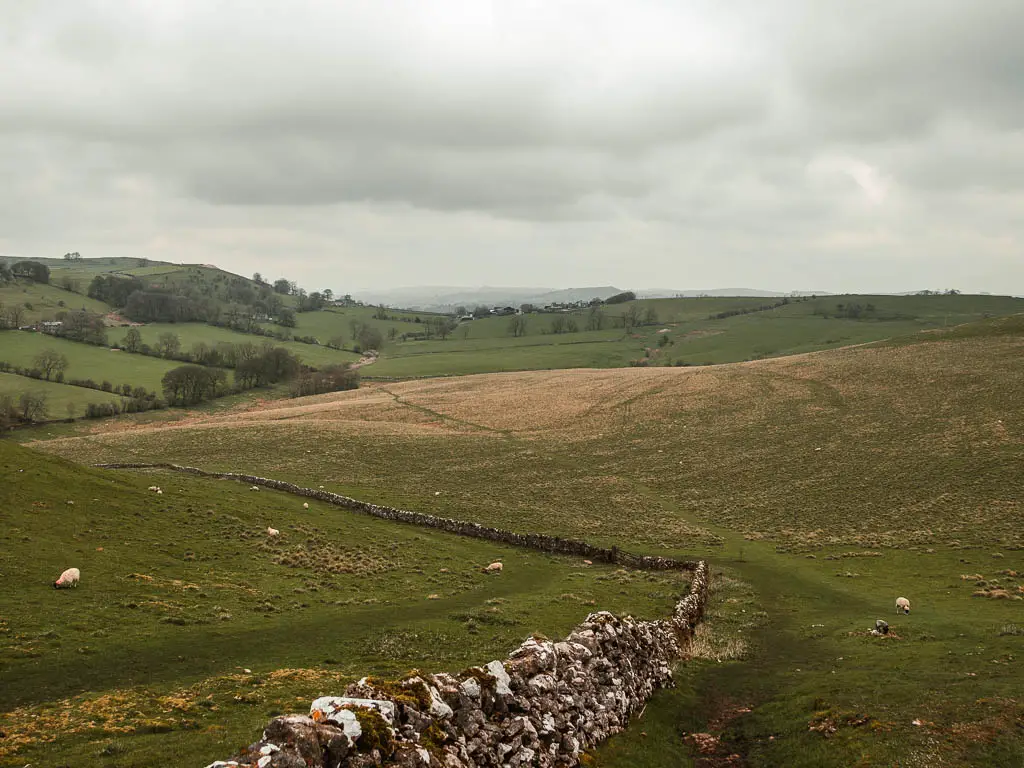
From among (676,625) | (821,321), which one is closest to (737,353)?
(821,321)

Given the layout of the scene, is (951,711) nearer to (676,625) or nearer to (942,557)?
(676,625)

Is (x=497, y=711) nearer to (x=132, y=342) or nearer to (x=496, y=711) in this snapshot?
(x=496, y=711)

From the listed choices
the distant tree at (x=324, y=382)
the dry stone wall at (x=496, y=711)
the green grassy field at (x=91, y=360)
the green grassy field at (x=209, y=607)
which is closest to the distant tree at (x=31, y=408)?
the green grassy field at (x=91, y=360)

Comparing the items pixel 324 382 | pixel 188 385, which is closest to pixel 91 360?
A: pixel 188 385

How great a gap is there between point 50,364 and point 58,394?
18.6 meters

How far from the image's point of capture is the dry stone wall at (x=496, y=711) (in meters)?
11.0

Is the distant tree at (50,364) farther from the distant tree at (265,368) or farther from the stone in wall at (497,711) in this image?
the stone in wall at (497,711)

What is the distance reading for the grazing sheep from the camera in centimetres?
2569

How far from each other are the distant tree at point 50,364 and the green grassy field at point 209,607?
113741 millimetres

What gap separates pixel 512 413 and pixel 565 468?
92.6 feet

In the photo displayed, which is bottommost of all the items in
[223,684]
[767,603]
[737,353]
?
[767,603]

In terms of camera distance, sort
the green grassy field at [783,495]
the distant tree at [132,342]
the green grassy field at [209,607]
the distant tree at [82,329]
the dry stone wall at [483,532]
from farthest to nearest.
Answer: the distant tree at [82,329] → the distant tree at [132,342] → the dry stone wall at [483,532] → the green grassy field at [783,495] → the green grassy field at [209,607]

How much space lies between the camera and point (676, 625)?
88.2 feet

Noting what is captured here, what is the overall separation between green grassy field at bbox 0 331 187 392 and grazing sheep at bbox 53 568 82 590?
397 ft
